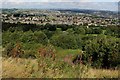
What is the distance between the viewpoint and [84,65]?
5.02 meters

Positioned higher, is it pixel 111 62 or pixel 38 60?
pixel 38 60

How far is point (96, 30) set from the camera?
5388cm

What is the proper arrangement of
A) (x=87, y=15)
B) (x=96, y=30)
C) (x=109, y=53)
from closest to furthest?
1. (x=109, y=53)
2. (x=96, y=30)
3. (x=87, y=15)

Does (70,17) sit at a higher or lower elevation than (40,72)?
lower

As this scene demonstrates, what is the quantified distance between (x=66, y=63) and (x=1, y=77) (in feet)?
3.54

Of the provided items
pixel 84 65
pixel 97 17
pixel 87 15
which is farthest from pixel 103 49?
pixel 87 15

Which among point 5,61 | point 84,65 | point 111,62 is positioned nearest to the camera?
point 84,65

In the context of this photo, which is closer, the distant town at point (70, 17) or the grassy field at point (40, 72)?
the grassy field at point (40, 72)

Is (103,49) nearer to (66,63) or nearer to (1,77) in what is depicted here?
(66,63)

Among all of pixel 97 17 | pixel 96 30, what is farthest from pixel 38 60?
pixel 97 17

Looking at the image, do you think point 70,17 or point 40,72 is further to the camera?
point 70,17

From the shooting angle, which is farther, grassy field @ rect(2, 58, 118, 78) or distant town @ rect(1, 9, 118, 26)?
distant town @ rect(1, 9, 118, 26)

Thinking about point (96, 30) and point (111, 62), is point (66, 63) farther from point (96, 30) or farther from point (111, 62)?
point (96, 30)

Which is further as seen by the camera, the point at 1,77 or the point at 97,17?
the point at 97,17
